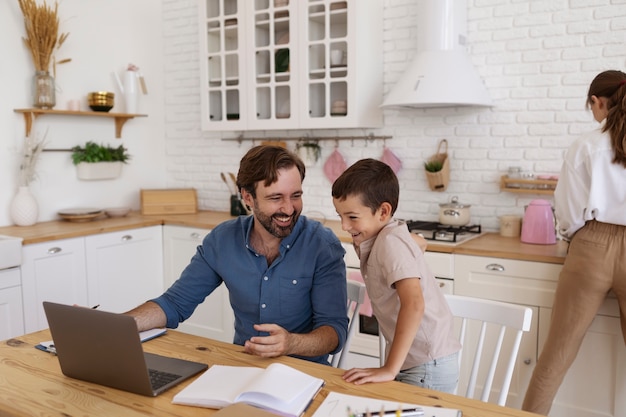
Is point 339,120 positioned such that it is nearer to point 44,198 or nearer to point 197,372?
point 44,198

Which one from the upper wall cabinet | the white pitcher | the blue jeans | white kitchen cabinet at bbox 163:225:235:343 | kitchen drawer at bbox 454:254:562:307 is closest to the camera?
the blue jeans

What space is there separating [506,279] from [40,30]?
3.13 m

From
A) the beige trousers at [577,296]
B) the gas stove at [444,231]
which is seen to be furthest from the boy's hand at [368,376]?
the gas stove at [444,231]

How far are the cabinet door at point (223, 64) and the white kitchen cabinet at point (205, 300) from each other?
0.78 metres

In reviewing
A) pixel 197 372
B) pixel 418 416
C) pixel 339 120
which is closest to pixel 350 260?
pixel 339 120

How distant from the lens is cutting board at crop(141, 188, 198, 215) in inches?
173

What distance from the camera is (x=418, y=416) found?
4.29 ft

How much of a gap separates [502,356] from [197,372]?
1.88m

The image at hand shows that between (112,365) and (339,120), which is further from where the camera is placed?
(339,120)

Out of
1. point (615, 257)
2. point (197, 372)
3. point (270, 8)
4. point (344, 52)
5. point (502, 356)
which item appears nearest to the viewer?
point (197, 372)

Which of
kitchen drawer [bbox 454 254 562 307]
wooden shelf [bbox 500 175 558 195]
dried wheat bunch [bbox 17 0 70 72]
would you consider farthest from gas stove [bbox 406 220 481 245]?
dried wheat bunch [bbox 17 0 70 72]

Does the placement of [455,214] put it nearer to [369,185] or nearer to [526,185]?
[526,185]

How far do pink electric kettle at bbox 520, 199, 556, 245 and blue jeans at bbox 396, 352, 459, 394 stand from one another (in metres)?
1.54

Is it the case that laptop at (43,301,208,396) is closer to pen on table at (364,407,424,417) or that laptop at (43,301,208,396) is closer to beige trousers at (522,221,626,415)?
pen on table at (364,407,424,417)
